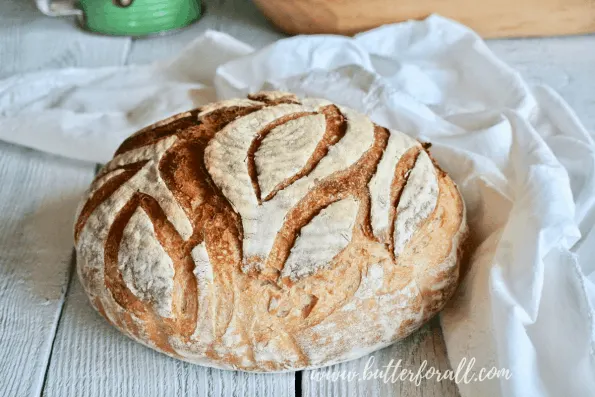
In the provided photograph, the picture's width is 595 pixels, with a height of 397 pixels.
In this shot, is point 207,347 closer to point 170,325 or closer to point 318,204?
point 170,325

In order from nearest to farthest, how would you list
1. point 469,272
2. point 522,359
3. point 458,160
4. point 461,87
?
1. point 522,359
2. point 469,272
3. point 458,160
4. point 461,87

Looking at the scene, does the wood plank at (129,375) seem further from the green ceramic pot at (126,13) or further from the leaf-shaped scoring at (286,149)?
the green ceramic pot at (126,13)

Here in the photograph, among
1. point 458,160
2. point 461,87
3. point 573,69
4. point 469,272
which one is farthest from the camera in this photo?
point 573,69

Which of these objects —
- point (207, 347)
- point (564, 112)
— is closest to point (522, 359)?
point (207, 347)

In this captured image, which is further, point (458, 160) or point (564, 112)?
point (564, 112)

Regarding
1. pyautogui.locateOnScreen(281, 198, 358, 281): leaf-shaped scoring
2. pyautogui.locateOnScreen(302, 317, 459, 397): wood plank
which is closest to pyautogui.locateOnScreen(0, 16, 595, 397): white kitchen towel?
pyautogui.locateOnScreen(302, 317, 459, 397): wood plank

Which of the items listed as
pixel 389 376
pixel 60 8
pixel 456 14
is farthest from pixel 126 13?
pixel 389 376

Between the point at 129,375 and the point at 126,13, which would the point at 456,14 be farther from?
the point at 129,375

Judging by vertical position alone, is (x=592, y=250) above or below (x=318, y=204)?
below
